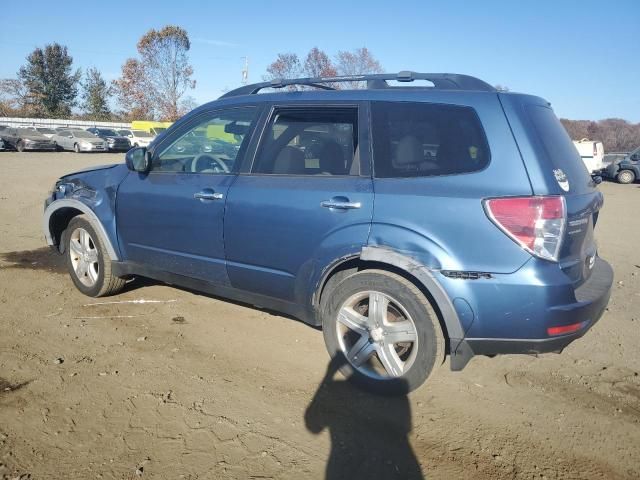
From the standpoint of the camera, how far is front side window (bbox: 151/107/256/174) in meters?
3.87

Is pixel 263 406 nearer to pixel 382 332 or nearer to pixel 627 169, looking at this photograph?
pixel 382 332

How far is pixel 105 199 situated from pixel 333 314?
241 centimetres

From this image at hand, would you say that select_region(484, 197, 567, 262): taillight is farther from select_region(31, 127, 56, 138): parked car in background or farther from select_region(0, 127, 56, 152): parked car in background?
select_region(31, 127, 56, 138): parked car in background

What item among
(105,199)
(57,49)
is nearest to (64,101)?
(57,49)

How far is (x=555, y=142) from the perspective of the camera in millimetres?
3066

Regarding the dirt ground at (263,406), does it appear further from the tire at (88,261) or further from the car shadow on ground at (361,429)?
the tire at (88,261)

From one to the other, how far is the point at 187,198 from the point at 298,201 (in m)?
1.02

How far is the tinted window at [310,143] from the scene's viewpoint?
134 inches

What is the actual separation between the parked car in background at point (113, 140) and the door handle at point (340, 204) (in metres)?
32.4

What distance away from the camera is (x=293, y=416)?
295cm

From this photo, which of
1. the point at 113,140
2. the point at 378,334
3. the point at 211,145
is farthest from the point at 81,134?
the point at 378,334

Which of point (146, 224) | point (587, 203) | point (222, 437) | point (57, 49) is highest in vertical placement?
point (57, 49)

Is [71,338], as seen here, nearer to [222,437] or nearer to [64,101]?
[222,437]

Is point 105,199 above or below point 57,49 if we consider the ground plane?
below
